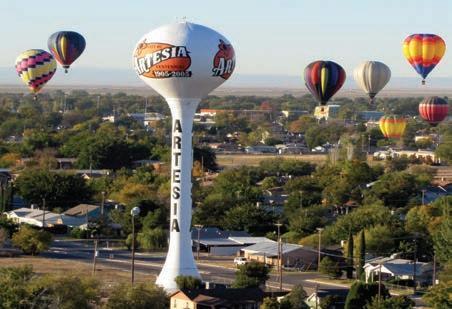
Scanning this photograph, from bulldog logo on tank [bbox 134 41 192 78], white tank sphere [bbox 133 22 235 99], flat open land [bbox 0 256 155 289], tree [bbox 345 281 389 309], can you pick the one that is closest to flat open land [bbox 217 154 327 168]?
flat open land [bbox 0 256 155 289]

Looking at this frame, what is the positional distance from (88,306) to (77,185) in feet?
124

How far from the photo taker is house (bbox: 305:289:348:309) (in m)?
43.9

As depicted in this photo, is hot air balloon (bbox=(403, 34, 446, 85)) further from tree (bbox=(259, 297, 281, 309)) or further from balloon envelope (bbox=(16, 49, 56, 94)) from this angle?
tree (bbox=(259, 297, 281, 309))

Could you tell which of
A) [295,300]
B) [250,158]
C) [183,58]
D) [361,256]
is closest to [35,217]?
[361,256]

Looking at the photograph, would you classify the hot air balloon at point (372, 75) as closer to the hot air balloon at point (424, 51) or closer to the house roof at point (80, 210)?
the hot air balloon at point (424, 51)

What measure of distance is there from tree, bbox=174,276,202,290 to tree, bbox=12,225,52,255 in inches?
537

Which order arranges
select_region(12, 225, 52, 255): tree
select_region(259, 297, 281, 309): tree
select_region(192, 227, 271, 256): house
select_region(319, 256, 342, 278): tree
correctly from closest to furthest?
select_region(259, 297, 281, 309): tree < select_region(319, 256, 342, 278): tree < select_region(12, 225, 52, 255): tree < select_region(192, 227, 271, 256): house

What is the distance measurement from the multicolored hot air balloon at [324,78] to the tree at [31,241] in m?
13.9

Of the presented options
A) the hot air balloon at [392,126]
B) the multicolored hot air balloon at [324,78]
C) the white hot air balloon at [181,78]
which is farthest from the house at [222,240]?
the hot air balloon at [392,126]

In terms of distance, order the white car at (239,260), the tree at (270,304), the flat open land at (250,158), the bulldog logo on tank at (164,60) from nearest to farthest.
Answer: the tree at (270,304), the bulldog logo on tank at (164,60), the white car at (239,260), the flat open land at (250,158)

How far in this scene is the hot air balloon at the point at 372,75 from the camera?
6862 centimetres

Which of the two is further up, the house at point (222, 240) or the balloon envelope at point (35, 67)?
the balloon envelope at point (35, 67)

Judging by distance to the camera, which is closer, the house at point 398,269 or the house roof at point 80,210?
the house at point 398,269

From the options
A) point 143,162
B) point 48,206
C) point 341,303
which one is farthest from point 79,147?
point 341,303
